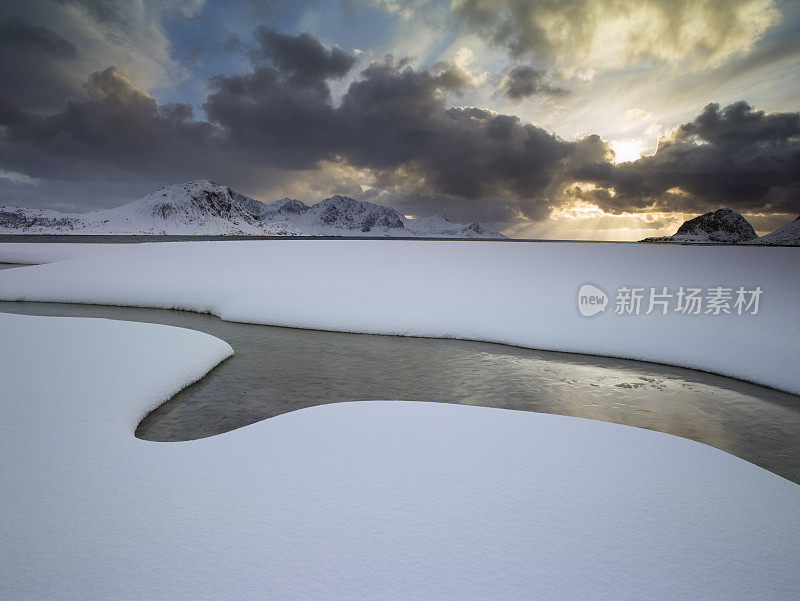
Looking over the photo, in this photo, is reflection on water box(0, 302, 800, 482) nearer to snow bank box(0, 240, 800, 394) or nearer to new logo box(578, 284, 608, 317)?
snow bank box(0, 240, 800, 394)

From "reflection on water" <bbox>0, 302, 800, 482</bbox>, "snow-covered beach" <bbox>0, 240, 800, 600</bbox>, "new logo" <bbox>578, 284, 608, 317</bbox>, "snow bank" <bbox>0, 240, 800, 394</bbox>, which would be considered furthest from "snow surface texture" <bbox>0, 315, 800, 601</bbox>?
"new logo" <bbox>578, 284, 608, 317</bbox>

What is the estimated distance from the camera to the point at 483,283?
58.7 feet

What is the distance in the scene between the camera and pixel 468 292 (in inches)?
661

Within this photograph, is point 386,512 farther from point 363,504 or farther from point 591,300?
point 591,300

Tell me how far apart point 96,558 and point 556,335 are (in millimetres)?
12305

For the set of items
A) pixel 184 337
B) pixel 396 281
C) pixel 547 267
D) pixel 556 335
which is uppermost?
pixel 547 267

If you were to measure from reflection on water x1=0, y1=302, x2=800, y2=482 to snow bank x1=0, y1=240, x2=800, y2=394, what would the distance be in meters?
1.03

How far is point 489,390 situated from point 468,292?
8340 mm

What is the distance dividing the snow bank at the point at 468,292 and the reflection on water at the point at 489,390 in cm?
103

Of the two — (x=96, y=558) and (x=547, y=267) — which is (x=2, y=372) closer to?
(x=96, y=558)


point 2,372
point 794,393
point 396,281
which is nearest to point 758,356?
point 794,393

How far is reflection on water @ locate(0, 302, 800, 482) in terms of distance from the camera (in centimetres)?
700

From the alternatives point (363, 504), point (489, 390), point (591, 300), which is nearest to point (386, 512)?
point (363, 504)

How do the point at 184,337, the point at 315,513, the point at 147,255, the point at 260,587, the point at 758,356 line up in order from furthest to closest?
the point at 147,255, the point at 184,337, the point at 758,356, the point at 315,513, the point at 260,587
